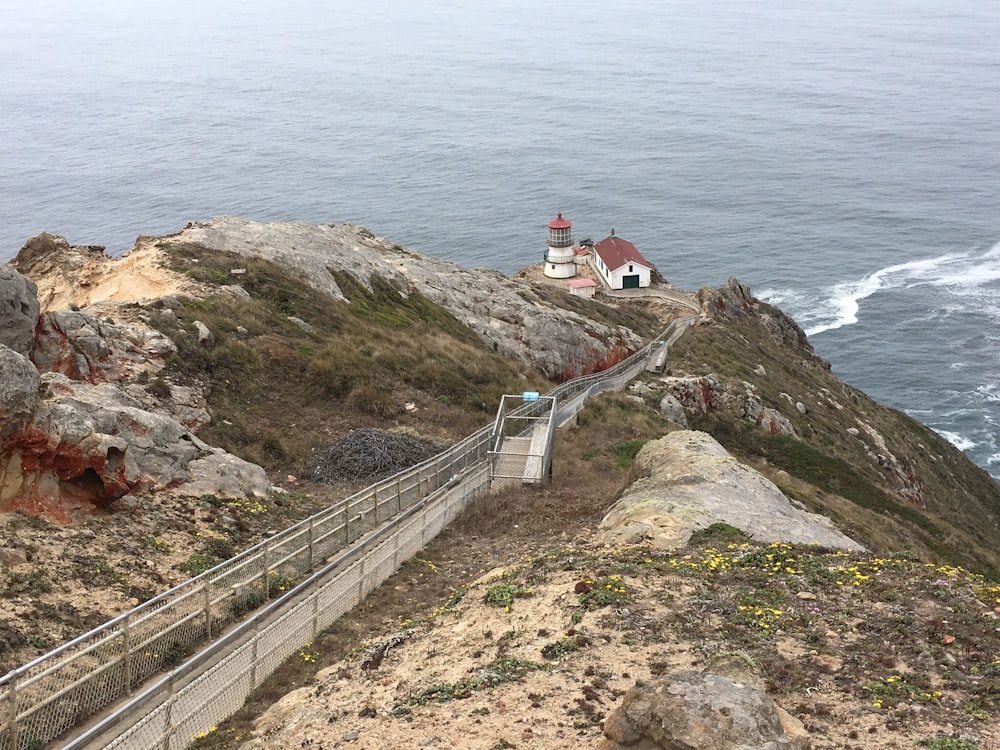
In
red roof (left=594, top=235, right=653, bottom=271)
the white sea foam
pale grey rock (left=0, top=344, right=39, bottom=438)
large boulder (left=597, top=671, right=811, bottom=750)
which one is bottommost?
the white sea foam

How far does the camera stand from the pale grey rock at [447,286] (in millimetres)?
43375

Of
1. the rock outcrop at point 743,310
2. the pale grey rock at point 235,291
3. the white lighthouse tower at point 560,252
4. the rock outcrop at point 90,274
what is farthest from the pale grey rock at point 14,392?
the white lighthouse tower at point 560,252

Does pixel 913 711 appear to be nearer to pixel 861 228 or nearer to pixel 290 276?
pixel 290 276

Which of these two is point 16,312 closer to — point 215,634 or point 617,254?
point 215,634

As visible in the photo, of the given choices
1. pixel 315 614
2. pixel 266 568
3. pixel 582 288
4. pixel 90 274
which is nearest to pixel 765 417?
pixel 90 274

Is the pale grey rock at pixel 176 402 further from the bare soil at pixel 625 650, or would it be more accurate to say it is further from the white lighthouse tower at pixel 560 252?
A: the white lighthouse tower at pixel 560 252

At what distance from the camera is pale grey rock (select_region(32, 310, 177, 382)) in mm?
24750

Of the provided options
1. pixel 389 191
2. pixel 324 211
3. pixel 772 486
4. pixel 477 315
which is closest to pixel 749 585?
pixel 772 486

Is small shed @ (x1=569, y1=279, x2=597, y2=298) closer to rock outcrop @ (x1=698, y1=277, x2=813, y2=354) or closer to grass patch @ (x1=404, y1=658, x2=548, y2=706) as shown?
rock outcrop @ (x1=698, y1=277, x2=813, y2=354)

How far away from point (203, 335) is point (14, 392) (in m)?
13.4

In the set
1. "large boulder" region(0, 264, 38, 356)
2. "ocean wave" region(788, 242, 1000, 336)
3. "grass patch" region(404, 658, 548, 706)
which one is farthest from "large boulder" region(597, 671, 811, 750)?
"ocean wave" region(788, 242, 1000, 336)

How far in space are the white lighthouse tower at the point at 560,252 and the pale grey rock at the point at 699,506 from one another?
56290 mm

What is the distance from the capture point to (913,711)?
1204cm

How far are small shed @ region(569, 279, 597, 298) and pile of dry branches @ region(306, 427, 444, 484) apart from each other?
173 ft
